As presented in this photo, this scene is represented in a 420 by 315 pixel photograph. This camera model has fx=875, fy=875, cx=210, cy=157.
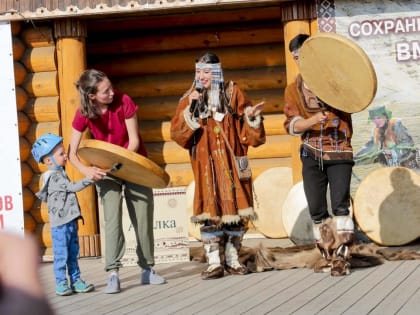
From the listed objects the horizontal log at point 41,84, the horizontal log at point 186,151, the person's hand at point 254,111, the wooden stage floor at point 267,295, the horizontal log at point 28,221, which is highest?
the horizontal log at point 41,84

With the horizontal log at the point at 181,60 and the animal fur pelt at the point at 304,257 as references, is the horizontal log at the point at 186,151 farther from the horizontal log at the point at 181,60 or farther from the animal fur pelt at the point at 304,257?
the animal fur pelt at the point at 304,257

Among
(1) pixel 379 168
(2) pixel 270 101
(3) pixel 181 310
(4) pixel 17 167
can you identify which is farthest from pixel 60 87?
(3) pixel 181 310

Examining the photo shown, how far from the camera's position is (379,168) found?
7484mm

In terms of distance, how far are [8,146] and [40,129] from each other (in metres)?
0.38

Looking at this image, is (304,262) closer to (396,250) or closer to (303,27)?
(396,250)

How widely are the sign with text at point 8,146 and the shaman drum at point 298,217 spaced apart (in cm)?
238

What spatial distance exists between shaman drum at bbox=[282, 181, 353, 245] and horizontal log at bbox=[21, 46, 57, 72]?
8.23 feet

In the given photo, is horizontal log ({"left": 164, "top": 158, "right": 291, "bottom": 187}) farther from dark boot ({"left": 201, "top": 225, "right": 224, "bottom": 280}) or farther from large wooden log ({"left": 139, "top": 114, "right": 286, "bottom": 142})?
dark boot ({"left": 201, "top": 225, "right": 224, "bottom": 280})

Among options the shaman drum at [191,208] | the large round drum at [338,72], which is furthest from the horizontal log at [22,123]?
the large round drum at [338,72]

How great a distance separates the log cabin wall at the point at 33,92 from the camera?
26.4 ft

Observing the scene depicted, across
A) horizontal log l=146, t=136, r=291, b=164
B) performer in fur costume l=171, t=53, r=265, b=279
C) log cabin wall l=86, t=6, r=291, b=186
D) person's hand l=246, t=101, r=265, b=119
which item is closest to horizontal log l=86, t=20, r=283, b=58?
log cabin wall l=86, t=6, r=291, b=186

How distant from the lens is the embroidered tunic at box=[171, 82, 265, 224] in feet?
19.4

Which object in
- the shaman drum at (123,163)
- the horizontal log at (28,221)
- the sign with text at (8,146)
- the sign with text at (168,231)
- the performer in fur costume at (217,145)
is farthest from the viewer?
the horizontal log at (28,221)

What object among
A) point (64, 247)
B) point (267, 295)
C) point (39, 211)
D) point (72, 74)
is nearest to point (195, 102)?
point (64, 247)
